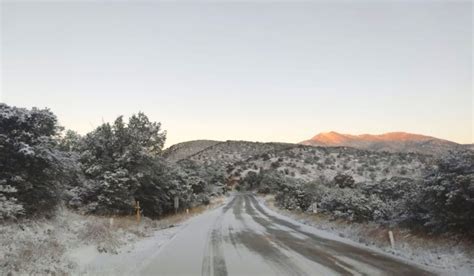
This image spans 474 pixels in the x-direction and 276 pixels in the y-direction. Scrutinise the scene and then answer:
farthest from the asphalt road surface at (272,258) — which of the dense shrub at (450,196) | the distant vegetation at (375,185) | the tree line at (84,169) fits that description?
the tree line at (84,169)

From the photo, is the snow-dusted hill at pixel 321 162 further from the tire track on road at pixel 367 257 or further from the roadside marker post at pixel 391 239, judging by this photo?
the roadside marker post at pixel 391 239

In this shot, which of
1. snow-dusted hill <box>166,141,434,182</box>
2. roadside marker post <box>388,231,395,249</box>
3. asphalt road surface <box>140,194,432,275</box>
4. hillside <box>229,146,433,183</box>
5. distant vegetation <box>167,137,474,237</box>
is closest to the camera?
asphalt road surface <box>140,194,432,275</box>

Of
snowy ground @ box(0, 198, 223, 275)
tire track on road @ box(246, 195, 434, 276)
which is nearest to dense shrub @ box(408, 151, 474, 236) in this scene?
tire track on road @ box(246, 195, 434, 276)

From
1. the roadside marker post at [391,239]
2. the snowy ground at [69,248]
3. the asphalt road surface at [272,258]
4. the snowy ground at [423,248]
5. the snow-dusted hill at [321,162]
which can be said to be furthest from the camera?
the snow-dusted hill at [321,162]

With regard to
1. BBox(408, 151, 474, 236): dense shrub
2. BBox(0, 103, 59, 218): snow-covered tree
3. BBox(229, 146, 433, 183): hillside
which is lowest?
BBox(408, 151, 474, 236): dense shrub

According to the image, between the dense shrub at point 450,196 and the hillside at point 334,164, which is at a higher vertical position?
the hillside at point 334,164

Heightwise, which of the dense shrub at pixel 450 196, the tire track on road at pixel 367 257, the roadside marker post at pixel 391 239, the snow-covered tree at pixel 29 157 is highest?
the snow-covered tree at pixel 29 157

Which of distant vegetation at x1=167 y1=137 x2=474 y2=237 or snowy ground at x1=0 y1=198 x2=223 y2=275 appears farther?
distant vegetation at x1=167 y1=137 x2=474 y2=237

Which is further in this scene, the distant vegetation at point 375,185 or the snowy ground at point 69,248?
the distant vegetation at point 375,185

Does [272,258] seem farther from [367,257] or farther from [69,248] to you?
[69,248]

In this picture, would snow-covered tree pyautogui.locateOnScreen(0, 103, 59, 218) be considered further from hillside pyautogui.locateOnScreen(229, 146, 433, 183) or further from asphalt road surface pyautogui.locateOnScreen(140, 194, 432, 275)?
hillside pyautogui.locateOnScreen(229, 146, 433, 183)

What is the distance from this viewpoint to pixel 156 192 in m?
43.3

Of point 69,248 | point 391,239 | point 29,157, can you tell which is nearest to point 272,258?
point 391,239

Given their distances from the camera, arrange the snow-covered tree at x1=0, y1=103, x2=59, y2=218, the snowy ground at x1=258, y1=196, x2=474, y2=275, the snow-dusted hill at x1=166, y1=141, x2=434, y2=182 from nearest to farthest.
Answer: the snowy ground at x1=258, y1=196, x2=474, y2=275 < the snow-covered tree at x1=0, y1=103, x2=59, y2=218 < the snow-dusted hill at x1=166, y1=141, x2=434, y2=182
